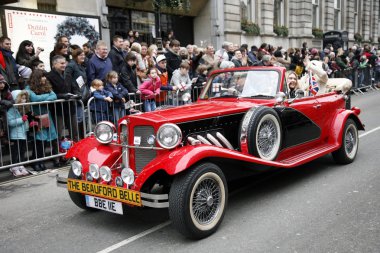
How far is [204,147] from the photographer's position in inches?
164

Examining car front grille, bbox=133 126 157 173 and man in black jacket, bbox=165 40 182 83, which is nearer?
car front grille, bbox=133 126 157 173

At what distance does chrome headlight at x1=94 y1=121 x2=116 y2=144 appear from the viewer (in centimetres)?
488

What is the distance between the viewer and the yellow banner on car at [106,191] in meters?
3.97

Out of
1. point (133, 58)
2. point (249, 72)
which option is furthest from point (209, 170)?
point (133, 58)

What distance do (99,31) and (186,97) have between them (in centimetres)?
664

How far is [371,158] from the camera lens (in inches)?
272

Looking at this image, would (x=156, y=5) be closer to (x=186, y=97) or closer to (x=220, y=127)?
(x=186, y=97)

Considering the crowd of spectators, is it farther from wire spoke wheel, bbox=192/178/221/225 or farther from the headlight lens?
wire spoke wheel, bbox=192/178/221/225

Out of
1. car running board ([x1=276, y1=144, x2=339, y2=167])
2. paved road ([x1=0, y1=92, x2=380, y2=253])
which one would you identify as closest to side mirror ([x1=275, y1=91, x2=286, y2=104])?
car running board ([x1=276, y1=144, x2=339, y2=167])

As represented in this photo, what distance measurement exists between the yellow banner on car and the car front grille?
1.66 feet

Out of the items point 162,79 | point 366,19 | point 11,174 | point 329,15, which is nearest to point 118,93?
point 162,79

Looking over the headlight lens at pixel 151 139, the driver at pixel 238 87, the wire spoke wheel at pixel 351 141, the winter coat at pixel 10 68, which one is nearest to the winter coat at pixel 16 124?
the winter coat at pixel 10 68

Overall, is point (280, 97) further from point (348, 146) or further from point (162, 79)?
point (162, 79)

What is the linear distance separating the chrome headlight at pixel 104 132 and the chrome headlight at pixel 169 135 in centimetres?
91
